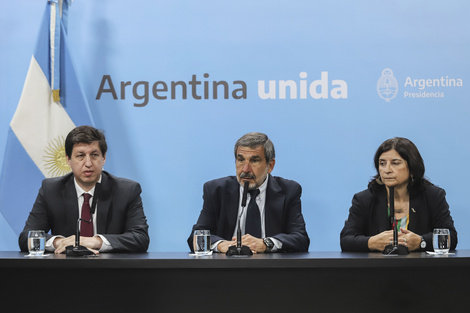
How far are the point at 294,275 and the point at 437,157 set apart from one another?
2.15 meters

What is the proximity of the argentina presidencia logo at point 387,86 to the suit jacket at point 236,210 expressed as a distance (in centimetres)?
118

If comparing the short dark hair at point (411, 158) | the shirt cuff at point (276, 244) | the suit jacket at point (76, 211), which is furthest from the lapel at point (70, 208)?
the short dark hair at point (411, 158)

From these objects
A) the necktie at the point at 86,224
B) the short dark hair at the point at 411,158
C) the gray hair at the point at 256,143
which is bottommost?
the necktie at the point at 86,224

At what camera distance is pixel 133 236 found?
3.36 metres

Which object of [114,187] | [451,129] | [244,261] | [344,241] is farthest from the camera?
[451,129]

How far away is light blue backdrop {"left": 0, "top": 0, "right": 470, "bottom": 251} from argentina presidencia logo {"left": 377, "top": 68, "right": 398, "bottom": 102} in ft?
0.14

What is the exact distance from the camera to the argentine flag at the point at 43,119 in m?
4.39

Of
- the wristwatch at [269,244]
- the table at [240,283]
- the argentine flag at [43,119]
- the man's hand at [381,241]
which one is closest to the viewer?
the table at [240,283]

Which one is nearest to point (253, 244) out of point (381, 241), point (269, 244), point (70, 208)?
point (269, 244)

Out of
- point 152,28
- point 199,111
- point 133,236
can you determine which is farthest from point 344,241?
point 152,28

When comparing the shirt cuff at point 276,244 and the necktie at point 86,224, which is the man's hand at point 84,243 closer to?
the necktie at point 86,224

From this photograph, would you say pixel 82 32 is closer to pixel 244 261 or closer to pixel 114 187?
pixel 114 187

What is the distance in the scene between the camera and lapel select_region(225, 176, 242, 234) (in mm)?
3639

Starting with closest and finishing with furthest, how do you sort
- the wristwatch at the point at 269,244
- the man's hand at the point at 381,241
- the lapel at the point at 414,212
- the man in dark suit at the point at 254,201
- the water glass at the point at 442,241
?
the water glass at the point at 442,241 → the man's hand at the point at 381,241 → the wristwatch at the point at 269,244 → the lapel at the point at 414,212 → the man in dark suit at the point at 254,201
